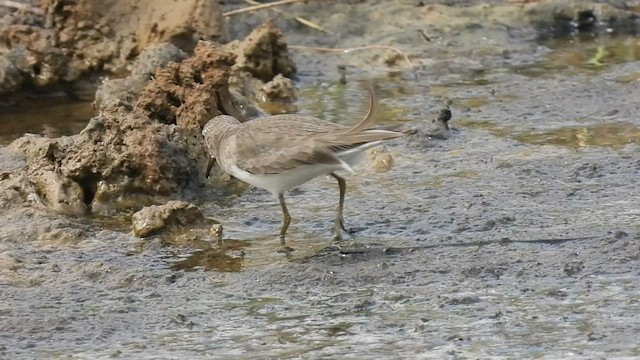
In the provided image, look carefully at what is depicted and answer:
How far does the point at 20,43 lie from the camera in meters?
10.5

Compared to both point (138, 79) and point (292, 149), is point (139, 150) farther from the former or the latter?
point (138, 79)

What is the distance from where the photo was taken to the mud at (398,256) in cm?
530

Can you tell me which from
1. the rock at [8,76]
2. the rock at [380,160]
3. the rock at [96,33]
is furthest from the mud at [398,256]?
the rock at [8,76]

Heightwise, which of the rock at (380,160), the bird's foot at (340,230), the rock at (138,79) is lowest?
the rock at (380,160)

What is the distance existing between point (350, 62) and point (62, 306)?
5925mm

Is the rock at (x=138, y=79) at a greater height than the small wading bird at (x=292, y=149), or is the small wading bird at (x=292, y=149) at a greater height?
the small wading bird at (x=292, y=149)

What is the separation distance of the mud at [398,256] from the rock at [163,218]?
82 mm

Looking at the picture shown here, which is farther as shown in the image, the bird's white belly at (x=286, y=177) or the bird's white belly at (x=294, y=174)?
the bird's white belly at (x=286, y=177)

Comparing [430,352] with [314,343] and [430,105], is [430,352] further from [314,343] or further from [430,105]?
[430,105]

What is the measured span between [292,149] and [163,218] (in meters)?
0.84

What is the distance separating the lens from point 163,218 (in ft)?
22.3

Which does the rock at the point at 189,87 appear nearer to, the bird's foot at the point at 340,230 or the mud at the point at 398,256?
the mud at the point at 398,256

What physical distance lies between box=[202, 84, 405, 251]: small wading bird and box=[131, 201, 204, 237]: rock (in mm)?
337

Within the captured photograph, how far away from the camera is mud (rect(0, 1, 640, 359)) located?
530 centimetres
